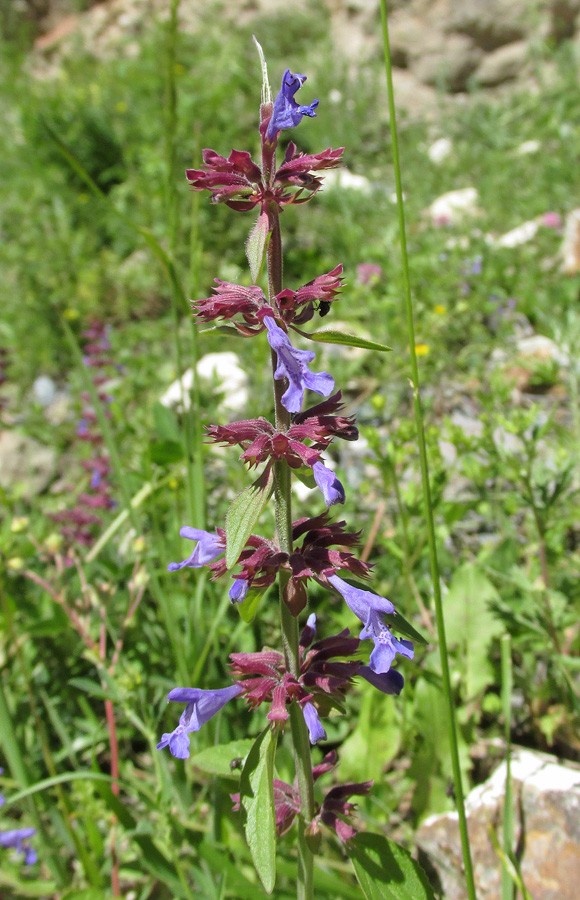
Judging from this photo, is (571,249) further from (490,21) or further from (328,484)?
(490,21)

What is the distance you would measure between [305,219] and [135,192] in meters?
1.55

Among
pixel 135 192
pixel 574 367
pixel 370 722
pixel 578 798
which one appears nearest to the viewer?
A: pixel 578 798

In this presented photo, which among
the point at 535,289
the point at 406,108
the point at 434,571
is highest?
the point at 406,108

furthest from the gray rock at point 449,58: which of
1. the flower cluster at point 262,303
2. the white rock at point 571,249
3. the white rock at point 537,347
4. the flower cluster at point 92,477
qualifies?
the flower cluster at point 262,303

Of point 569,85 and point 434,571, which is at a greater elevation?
point 569,85

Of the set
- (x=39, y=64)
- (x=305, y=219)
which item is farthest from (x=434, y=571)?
(x=39, y=64)

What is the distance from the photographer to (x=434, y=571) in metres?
0.96

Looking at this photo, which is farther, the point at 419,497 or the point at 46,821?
the point at 419,497

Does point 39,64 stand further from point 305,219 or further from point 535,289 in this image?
point 535,289

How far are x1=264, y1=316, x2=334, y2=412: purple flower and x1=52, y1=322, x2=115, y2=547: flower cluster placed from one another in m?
1.73

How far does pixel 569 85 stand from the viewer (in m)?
7.96

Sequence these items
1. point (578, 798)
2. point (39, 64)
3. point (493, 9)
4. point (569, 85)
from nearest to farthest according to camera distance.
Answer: point (578, 798)
point (569, 85)
point (493, 9)
point (39, 64)

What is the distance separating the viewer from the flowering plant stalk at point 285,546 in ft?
3.27

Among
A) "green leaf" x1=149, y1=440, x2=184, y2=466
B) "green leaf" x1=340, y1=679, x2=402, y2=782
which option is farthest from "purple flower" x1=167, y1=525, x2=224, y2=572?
"green leaf" x1=149, y1=440, x2=184, y2=466
